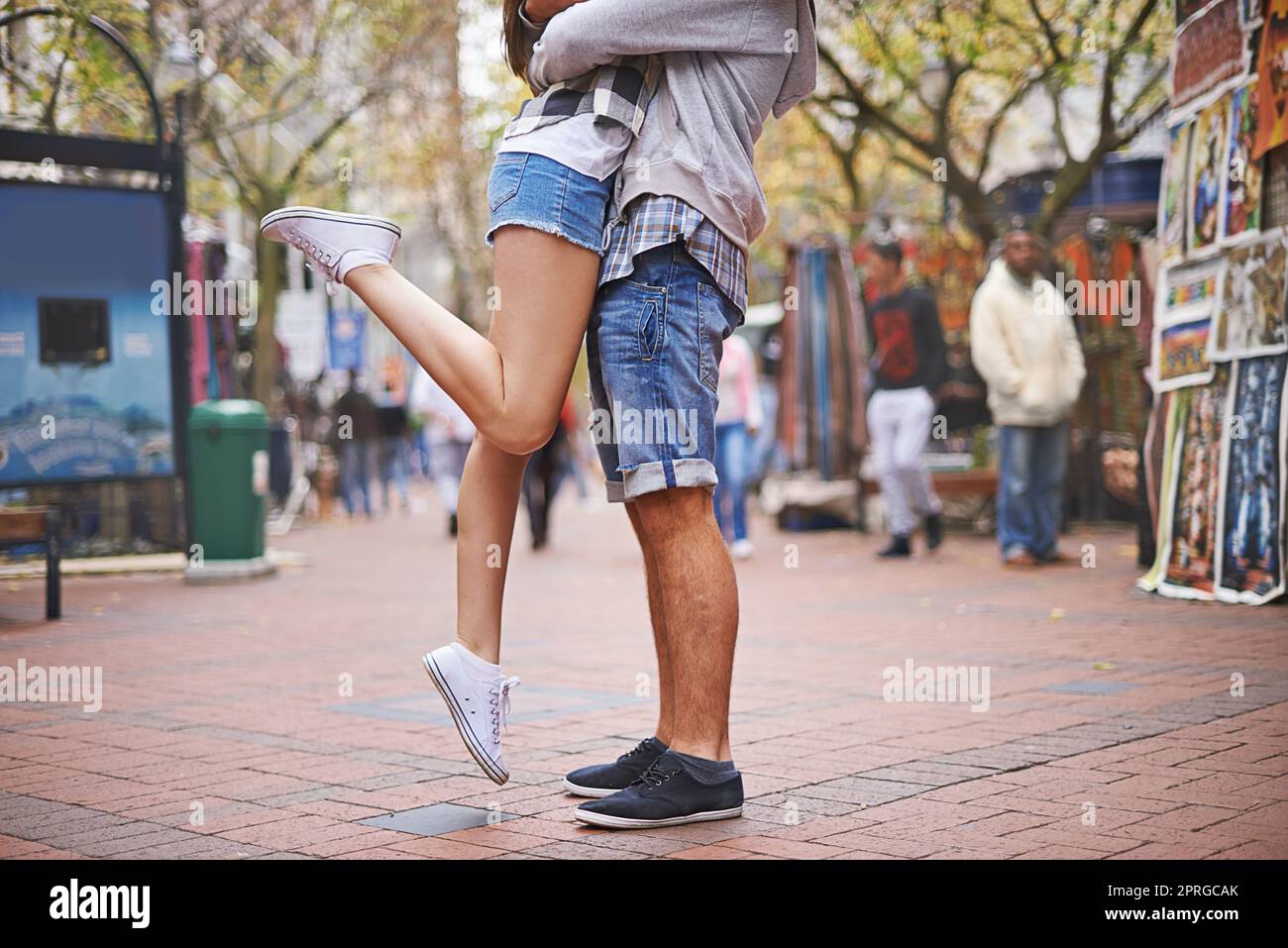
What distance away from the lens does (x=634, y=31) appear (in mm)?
Answer: 3244

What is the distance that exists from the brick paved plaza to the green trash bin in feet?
6.27

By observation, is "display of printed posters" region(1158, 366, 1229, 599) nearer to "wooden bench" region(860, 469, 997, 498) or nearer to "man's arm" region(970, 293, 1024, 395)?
"man's arm" region(970, 293, 1024, 395)

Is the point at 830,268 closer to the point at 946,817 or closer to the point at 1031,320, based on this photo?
the point at 1031,320

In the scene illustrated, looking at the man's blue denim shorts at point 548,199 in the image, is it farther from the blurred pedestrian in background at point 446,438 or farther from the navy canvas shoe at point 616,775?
the blurred pedestrian in background at point 446,438

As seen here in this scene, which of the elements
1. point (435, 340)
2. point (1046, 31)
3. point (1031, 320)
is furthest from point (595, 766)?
point (1046, 31)

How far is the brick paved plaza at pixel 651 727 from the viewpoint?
3.18 m

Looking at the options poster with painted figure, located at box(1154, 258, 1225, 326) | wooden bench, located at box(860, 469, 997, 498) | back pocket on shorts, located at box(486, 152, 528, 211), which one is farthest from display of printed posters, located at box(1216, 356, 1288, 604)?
wooden bench, located at box(860, 469, 997, 498)

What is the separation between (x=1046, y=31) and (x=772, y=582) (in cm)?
581

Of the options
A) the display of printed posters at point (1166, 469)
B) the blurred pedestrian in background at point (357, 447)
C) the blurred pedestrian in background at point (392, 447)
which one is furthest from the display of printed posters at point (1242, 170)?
the blurred pedestrian in background at point (392, 447)

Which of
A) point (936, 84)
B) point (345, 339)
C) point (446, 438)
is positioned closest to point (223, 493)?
point (446, 438)

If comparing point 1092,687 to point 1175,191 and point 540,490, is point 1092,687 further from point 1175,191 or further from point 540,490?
point 540,490

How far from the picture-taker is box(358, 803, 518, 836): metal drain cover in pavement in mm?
3289

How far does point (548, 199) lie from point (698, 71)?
47cm

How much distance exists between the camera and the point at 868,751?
4137mm
